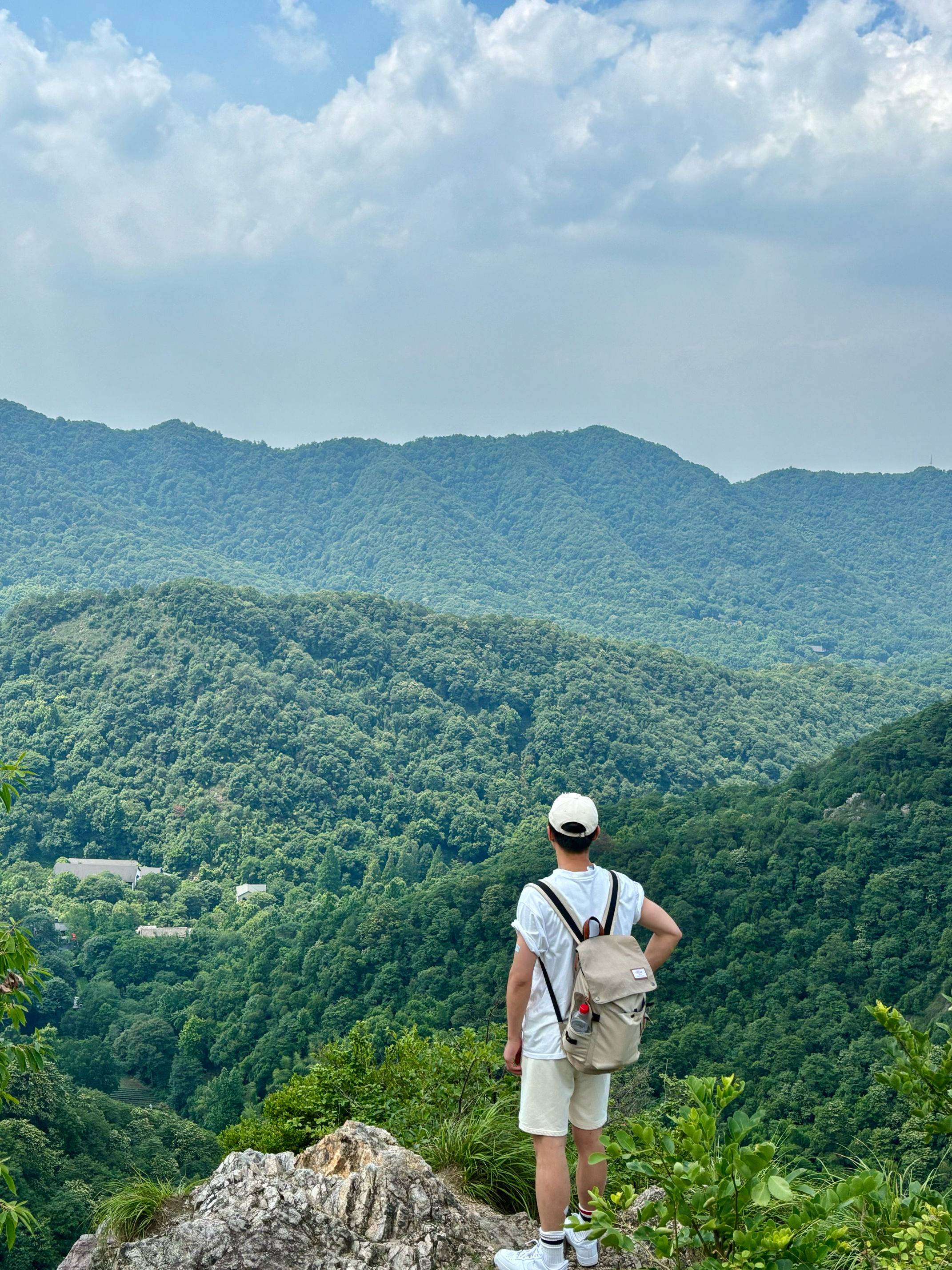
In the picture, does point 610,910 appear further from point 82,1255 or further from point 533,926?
point 82,1255

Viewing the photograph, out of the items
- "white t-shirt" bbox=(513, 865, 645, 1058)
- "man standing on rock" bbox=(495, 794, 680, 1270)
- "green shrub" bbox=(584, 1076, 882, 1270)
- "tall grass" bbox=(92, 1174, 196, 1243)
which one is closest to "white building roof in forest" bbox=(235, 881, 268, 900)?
"tall grass" bbox=(92, 1174, 196, 1243)

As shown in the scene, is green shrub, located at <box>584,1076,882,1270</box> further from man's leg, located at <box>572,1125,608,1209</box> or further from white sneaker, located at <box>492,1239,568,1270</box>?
white sneaker, located at <box>492,1239,568,1270</box>

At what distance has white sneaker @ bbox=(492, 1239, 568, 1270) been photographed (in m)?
4.20

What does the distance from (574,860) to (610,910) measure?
24cm

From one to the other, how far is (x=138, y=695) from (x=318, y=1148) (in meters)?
68.2

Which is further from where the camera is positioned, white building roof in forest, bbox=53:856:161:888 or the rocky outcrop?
white building roof in forest, bbox=53:856:161:888

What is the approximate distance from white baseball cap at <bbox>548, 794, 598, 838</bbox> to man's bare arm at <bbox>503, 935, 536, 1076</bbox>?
471 millimetres

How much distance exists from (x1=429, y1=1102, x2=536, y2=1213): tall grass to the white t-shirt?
1.94m

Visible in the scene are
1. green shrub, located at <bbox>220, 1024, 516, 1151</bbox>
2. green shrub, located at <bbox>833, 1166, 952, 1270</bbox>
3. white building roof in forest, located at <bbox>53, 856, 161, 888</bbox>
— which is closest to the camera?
green shrub, located at <bbox>833, 1166, 952, 1270</bbox>

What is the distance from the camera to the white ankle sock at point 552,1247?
13.7ft

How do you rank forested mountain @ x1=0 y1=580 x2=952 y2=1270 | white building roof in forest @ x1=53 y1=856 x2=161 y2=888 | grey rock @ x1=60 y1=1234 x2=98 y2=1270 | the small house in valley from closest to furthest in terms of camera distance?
grey rock @ x1=60 y1=1234 x2=98 y2=1270
forested mountain @ x1=0 y1=580 x2=952 y2=1270
the small house in valley
white building roof in forest @ x1=53 y1=856 x2=161 y2=888

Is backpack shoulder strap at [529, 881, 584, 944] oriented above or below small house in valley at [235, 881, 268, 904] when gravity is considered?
above

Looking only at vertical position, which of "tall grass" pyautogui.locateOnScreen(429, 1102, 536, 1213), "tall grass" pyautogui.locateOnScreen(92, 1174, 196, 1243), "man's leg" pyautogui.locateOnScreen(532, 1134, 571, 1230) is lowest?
"tall grass" pyautogui.locateOnScreen(92, 1174, 196, 1243)

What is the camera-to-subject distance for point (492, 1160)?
18.6 feet
